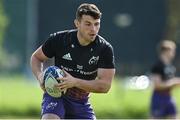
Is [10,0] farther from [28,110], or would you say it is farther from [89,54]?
[89,54]

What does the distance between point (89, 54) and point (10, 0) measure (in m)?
24.2

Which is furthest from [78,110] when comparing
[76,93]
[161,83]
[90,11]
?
[161,83]

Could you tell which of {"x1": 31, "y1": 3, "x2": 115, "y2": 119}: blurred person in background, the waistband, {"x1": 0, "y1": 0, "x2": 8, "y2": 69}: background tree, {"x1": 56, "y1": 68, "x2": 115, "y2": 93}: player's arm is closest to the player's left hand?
{"x1": 56, "y1": 68, "x2": 115, "y2": 93}: player's arm

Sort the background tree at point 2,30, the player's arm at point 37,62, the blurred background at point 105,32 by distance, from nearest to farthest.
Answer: the player's arm at point 37,62
the blurred background at point 105,32
the background tree at point 2,30

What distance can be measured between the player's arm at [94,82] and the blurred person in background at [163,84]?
5742 mm

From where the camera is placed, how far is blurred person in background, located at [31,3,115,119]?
961cm

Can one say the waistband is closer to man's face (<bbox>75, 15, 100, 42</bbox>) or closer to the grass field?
man's face (<bbox>75, 15, 100, 42</bbox>)

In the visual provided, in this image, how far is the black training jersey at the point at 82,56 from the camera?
381 inches

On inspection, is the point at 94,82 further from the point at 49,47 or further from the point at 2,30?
the point at 2,30

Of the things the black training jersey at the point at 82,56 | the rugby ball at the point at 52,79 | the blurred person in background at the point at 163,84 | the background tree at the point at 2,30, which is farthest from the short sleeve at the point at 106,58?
the background tree at the point at 2,30

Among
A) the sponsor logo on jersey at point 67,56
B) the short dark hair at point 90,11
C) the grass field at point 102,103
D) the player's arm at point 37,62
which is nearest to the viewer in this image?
the short dark hair at point 90,11

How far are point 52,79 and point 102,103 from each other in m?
13.3

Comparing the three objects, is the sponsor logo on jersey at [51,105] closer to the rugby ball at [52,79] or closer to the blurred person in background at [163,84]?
the rugby ball at [52,79]

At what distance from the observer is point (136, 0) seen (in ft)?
135
